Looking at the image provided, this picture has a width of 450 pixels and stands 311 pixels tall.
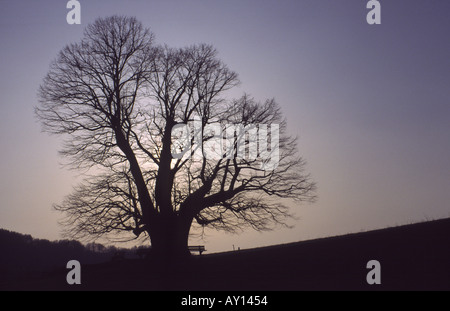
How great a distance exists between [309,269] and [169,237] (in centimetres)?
756

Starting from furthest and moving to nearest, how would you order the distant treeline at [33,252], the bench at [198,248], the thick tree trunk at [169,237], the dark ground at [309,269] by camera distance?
the distant treeline at [33,252]
the bench at [198,248]
the thick tree trunk at [169,237]
the dark ground at [309,269]

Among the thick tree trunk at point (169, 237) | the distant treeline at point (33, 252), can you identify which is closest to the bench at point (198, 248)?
the thick tree trunk at point (169, 237)

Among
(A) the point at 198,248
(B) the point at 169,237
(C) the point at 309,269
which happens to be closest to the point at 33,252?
(A) the point at 198,248

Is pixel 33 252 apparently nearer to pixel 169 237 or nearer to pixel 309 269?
pixel 169 237

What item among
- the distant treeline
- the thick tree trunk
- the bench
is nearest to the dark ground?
the thick tree trunk

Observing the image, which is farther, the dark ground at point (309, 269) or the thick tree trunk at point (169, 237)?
the thick tree trunk at point (169, 237)

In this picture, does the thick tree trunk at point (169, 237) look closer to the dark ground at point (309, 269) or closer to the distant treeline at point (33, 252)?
the dark ground at point (309, 269)

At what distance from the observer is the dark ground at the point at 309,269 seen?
15.5m

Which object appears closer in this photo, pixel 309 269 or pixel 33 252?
pixel 309 269

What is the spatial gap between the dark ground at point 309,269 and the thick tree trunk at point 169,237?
2.06 feet

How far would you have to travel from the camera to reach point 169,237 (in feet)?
75.8

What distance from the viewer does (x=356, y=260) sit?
18.0m
